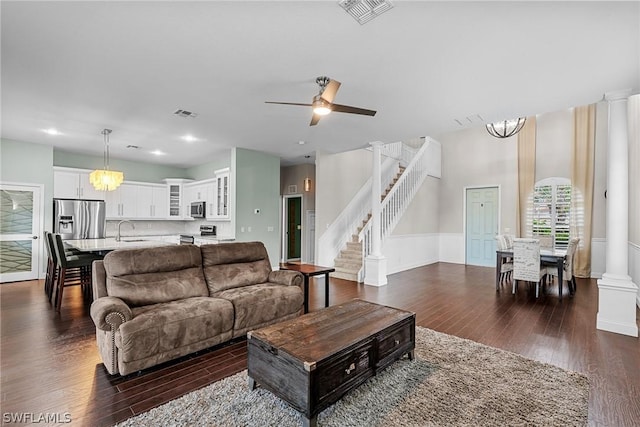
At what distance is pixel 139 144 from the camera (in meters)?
6.24

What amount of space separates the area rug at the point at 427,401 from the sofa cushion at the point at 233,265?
1315mm

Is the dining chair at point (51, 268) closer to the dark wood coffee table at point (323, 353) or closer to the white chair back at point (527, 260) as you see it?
the dark wood coffee table at point (323, 353)

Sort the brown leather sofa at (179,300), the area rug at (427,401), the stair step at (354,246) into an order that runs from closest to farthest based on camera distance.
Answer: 1. the area rug at (427,401)
2. the brown leather sofa at (179,300)
3. the stair step at (354,246)

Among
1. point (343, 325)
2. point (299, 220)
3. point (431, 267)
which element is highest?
point (299, 220)

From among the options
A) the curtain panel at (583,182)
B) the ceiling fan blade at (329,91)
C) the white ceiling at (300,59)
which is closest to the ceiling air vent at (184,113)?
the white ceiling at (300,59)

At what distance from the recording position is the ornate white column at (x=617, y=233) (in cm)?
353

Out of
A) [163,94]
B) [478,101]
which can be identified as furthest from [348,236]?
[163,94]

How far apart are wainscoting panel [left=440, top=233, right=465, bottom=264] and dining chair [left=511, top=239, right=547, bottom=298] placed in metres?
3.59

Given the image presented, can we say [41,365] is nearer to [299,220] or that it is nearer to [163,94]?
[163,94]

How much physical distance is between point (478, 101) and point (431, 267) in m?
5.31

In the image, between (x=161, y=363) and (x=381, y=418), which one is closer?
(x=381, y=418)

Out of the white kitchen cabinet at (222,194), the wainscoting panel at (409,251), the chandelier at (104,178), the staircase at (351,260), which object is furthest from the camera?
the wainscoting panel at (409,251)

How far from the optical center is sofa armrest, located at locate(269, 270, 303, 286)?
3910 mm

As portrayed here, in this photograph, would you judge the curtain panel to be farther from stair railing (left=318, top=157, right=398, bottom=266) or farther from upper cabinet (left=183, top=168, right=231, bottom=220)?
upper cabinet (left=183, top=168, right=231, bottom=220)
